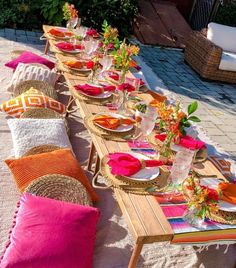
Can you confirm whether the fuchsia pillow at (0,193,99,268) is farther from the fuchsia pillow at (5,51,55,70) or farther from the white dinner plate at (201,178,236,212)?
the fuchsia pillow at (5,51,55,70)

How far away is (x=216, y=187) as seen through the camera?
259 centimetres

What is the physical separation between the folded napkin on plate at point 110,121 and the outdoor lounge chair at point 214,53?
440 centimetres

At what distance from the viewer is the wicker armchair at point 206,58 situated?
7.02 meters

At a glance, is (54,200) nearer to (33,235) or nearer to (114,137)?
(33,235)

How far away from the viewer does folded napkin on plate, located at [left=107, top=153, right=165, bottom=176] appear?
2445 millimetres

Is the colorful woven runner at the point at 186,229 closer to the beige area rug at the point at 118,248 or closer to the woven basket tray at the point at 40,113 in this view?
the beige area rug at the point at 118,248

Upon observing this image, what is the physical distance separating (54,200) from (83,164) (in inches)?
49.2

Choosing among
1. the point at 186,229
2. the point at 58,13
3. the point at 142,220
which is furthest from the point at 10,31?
the point at 186,229

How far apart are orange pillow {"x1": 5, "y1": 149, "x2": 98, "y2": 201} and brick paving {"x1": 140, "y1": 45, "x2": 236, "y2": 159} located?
2417 millimetres

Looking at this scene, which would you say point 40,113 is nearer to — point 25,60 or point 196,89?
point 25,60

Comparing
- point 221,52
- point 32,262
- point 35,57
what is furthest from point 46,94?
point 221,52

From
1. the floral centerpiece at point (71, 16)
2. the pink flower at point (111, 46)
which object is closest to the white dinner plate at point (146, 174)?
the pink flower at point (111, 46)

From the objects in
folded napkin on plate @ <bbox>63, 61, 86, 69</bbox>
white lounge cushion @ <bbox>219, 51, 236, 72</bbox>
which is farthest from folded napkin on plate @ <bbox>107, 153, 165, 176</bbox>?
white lounge cushion @ <bbox>219, 51, 236, 72</bbox>

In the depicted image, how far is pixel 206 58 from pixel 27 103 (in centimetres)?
414
